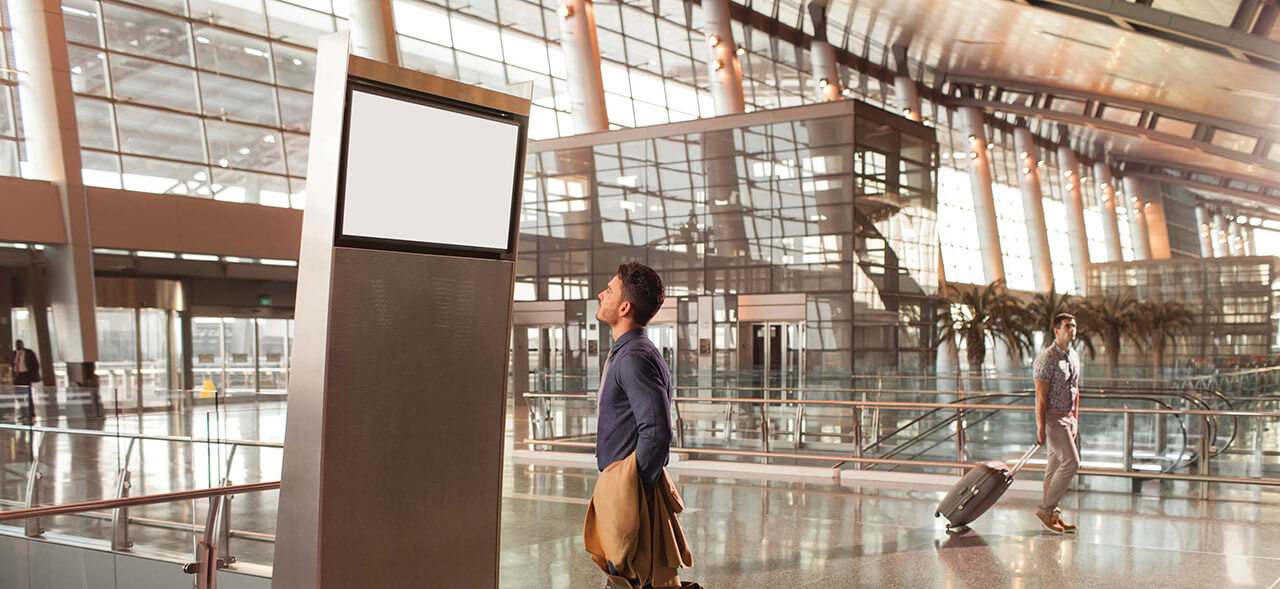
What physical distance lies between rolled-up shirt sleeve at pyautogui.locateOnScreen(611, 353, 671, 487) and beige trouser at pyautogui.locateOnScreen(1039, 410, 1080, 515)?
227 inches

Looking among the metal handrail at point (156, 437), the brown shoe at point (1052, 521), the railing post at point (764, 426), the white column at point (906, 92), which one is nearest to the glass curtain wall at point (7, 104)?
the railing post at point (764, 426)

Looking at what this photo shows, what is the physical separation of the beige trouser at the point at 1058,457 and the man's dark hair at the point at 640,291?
5.67m

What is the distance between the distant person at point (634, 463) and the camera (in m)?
3.65

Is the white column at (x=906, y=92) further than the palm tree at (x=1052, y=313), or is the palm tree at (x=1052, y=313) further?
the white column at (x=906, y=92)

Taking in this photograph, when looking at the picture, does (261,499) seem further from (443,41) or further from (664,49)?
(664,49)

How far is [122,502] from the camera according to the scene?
142 inches

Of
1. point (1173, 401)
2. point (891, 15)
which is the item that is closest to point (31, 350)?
point (1173, 401)

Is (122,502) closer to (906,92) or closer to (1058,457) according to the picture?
(1058,457)

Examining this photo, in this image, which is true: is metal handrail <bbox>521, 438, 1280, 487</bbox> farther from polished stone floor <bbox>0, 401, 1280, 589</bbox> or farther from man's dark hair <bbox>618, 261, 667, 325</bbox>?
man's dark hair <bbox>618, 261, 667, 325</bbox>

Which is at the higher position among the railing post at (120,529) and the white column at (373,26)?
the white column at (373,26)

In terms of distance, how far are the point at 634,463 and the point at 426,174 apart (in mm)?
1263

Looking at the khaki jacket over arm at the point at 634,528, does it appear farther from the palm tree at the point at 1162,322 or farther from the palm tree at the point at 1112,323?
the palm tree at the point at 1162,322

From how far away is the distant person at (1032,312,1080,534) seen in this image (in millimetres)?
8367

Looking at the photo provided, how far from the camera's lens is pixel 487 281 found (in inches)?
150
